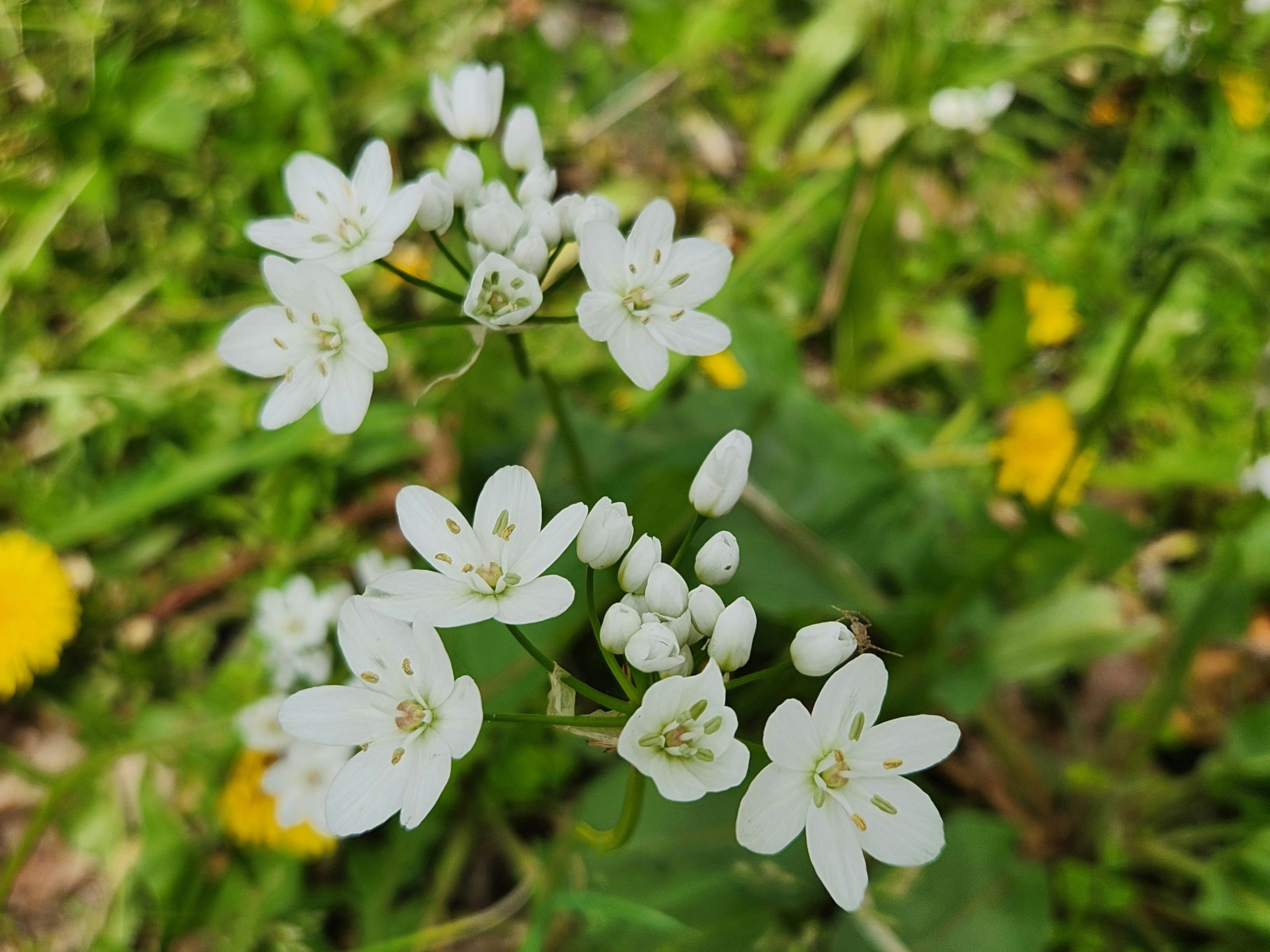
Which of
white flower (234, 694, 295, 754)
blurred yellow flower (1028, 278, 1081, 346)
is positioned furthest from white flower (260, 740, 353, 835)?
blurred yellow flower (1028, 278, 1081, 346)

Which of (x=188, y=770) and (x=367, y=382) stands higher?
(x=367, y=382)

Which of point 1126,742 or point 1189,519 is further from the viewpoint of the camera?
point 1189,519

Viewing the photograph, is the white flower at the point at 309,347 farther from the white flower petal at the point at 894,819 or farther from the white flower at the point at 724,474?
the white flower petal at the point at 894,819

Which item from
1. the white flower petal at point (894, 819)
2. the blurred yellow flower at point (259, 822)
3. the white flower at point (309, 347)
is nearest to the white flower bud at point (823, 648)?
the white flower petal at point (894, 819)

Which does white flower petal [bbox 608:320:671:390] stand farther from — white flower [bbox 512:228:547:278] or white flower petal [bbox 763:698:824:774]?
white flower petal [bbox 763:698:824:774]

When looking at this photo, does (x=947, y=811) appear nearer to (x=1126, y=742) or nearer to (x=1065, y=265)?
(x=1126, y=742)

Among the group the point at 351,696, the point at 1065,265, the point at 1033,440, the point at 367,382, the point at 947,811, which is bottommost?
the point at 947,811

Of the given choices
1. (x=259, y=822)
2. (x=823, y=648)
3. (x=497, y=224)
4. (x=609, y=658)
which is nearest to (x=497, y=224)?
(x=497, y=224)

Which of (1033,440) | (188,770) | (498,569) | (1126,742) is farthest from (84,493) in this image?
(1126,742)

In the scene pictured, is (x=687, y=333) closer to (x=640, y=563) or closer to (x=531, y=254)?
(x=531, y=254)
